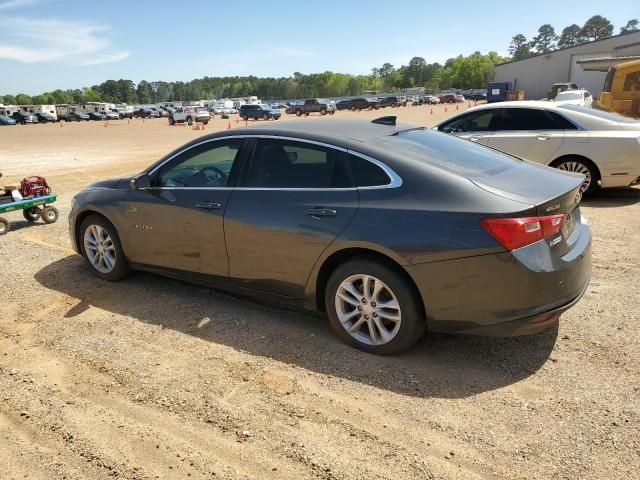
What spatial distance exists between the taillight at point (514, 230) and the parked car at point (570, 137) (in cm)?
506

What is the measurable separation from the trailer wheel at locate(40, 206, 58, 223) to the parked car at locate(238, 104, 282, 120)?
47487mm

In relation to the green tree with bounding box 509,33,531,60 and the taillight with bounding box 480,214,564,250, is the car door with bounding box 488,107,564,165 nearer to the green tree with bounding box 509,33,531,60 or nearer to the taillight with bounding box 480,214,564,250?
the taillight with bounding box 480,214,564,250

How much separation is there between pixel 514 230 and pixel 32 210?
7406 mm

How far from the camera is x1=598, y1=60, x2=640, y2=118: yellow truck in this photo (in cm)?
1540

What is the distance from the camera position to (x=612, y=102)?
15.8 m

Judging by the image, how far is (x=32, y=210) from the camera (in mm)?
7953

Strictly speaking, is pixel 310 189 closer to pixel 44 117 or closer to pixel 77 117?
pixel 44 117

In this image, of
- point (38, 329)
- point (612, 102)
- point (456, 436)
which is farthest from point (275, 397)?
point (612, 102)

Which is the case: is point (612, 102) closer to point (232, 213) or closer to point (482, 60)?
point (232, 213)

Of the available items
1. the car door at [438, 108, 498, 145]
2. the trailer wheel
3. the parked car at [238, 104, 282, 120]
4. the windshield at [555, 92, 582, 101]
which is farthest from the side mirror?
the parked car at [238, 104, 282, 120]

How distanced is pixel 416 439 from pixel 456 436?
22 cm

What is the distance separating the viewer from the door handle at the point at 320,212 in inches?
Result: 143

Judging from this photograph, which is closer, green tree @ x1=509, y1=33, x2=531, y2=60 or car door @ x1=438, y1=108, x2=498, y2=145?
car door @ x1=438, y1=108, x2=498, y2=145

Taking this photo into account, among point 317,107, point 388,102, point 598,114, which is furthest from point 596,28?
point 598,114
